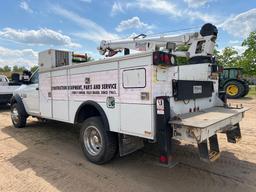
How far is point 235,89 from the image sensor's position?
16.9 m

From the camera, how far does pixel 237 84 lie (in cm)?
1691

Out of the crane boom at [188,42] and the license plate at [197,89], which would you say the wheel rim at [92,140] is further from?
the crane boom at [188,42]

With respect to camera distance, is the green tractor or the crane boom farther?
the green tractor

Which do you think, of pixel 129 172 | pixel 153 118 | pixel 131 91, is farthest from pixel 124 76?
pixel 129 172

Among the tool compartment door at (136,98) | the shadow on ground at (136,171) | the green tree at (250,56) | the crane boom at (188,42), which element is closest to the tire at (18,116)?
the shadow on ground at (136,171)

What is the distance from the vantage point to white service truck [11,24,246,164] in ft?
11.1

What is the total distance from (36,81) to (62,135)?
171cm

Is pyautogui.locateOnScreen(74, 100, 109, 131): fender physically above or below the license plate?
below

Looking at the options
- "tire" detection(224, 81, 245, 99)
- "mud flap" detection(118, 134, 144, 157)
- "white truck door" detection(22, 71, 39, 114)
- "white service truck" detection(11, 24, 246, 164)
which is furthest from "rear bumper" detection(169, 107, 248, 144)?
"tire" detection(224, 81, 245, 99)

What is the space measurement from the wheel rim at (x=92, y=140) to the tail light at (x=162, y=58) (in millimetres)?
1914

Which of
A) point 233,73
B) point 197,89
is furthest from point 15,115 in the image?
point 233,73

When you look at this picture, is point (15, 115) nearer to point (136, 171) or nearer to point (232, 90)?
point (136, 171)

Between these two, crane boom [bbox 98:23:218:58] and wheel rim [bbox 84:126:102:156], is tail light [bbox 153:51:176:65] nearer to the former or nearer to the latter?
crane boom [bbox 98:23:218:58]

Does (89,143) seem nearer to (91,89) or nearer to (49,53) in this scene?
(91,89)
